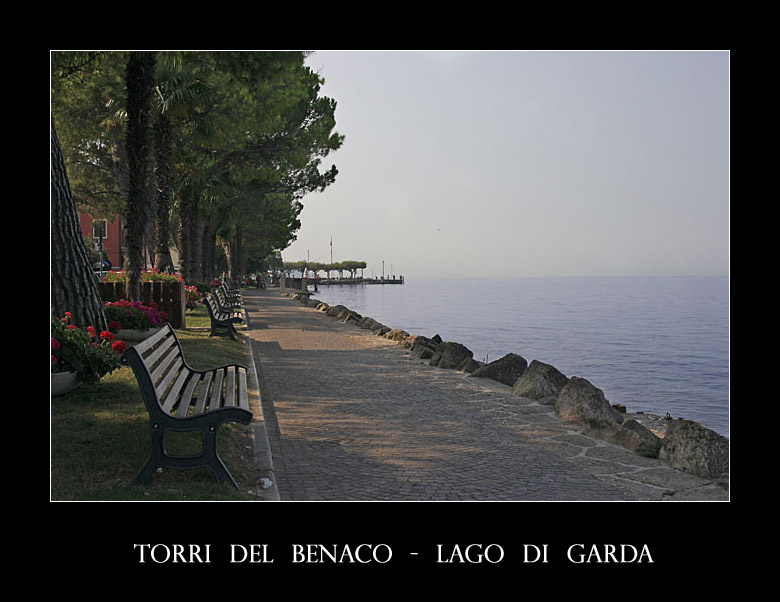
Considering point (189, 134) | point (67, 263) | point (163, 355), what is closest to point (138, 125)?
point (67, 263)

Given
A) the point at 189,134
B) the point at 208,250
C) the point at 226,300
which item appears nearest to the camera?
the point at 189,134

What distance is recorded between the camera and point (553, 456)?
6160mm

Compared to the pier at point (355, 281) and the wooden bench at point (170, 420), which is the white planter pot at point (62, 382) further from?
the pier at point (355, 281)

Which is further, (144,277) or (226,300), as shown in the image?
(226,300)

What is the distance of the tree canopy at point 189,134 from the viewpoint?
42.6 ft

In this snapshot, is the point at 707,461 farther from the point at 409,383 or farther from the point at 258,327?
the point at 258,327

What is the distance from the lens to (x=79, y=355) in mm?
6715

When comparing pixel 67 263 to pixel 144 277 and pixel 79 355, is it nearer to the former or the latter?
pixel 79 355

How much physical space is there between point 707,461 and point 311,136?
21604 millimetres

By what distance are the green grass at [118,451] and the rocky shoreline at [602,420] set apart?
11.2 ft

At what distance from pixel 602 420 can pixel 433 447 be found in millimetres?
1788

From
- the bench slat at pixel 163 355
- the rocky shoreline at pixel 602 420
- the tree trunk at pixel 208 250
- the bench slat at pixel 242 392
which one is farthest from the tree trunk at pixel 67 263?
the tree trunk at pixel 208 250

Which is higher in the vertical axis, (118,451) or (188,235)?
(188,235)

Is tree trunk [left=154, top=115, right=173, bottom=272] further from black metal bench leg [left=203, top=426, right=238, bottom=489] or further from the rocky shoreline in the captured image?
black metal bench leg [left=203, top=426, right=238, bottom=489]
